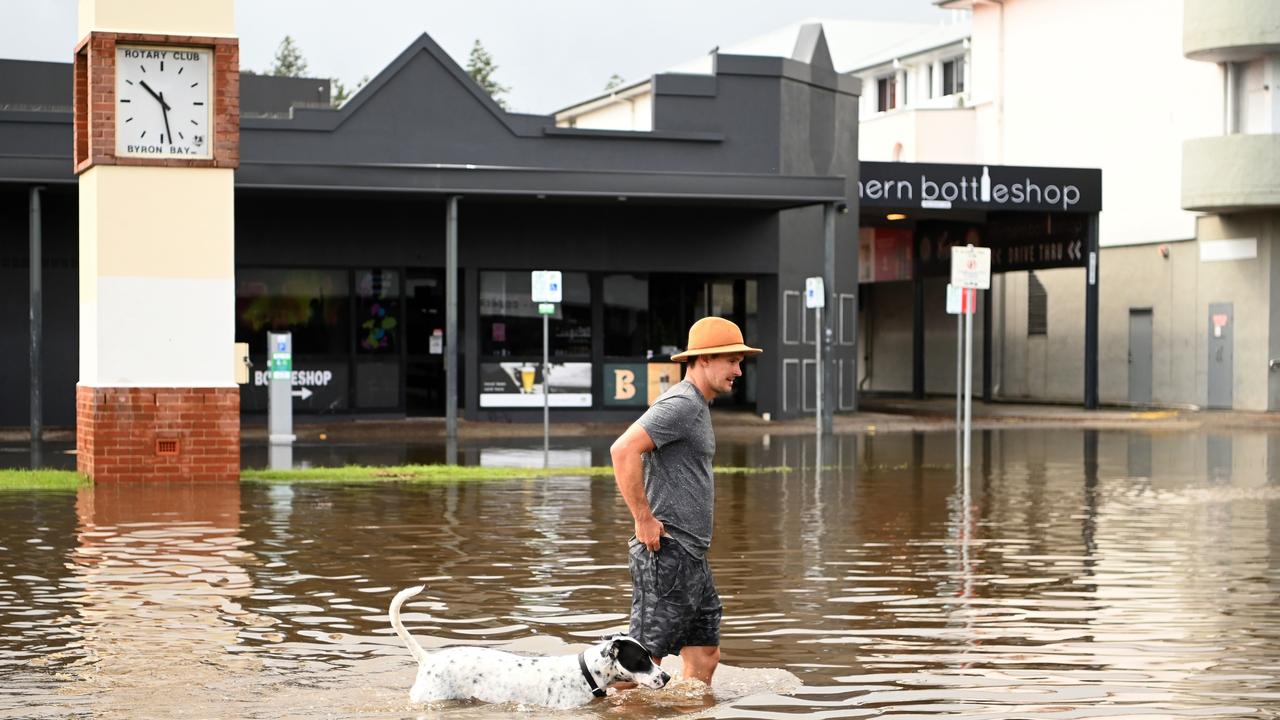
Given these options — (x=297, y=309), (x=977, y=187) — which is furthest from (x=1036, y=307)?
(x=297, y=309)

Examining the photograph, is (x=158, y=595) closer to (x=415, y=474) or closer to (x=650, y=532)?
(x=650, y=532)

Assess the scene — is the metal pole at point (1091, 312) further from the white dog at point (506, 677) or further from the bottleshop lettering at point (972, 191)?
the white dog at point (506, 677)

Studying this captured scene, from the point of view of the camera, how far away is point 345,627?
934 cm

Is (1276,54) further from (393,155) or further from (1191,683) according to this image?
(1191,683)

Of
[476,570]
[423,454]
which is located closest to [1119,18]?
[423,454]

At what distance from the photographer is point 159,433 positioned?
1756cm

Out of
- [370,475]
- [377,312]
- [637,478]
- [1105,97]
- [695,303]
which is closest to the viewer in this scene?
[637,478]

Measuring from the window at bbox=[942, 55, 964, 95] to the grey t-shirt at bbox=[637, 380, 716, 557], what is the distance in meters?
49.4

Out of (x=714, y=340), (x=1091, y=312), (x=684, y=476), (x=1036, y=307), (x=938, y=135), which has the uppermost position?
(x=938, y=135)

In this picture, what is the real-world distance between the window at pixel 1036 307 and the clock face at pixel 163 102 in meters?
31.6

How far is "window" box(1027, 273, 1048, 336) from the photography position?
45562 millimetres

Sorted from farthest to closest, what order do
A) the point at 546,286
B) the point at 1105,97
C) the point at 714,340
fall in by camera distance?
the point at 1105,97
the point at 546,286
the point at 714,340

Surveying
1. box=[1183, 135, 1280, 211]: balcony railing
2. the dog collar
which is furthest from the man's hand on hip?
box=[1183, 135, 1280, 211]: balcony railing

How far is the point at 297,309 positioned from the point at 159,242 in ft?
41.6
